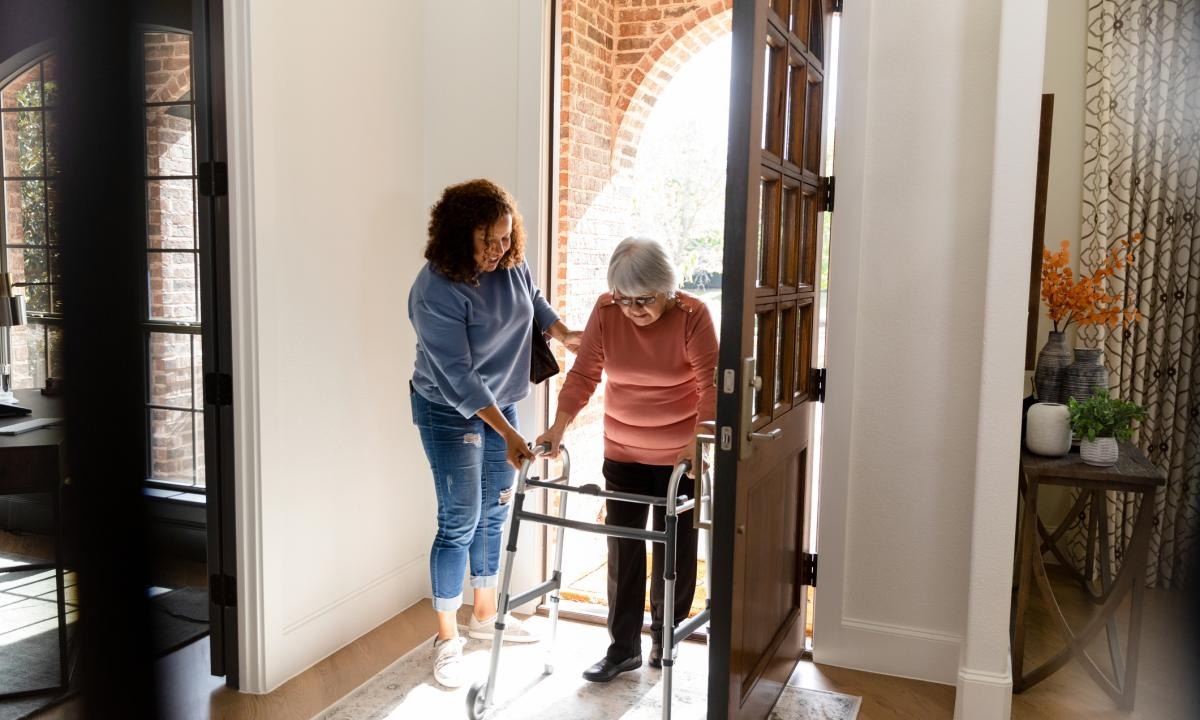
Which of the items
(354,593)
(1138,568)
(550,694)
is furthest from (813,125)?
(354,593)

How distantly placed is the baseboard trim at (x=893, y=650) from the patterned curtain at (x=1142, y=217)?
1.16 metres

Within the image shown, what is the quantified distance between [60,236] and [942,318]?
9.89ft

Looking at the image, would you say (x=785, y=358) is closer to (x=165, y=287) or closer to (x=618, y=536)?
(x=618, y=536)

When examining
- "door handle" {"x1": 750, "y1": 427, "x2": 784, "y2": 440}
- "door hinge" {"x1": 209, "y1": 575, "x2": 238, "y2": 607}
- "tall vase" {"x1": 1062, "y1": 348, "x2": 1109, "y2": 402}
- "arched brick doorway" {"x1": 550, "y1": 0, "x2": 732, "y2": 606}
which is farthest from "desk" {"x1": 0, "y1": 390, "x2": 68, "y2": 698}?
"arched brick doorway" {"x1": 550, "y1": 0, "x2": 732, "y2": 606}

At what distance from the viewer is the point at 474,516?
3.07 m

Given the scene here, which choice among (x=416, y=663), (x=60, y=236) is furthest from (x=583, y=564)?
(x=60, y=236)

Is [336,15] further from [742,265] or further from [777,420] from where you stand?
[777,420]

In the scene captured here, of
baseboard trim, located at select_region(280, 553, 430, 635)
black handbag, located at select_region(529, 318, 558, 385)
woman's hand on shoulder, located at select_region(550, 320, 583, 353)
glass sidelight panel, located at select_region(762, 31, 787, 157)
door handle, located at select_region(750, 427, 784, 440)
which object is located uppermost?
glass sidelight panel, located at select_region(762, 31, 787, 157)

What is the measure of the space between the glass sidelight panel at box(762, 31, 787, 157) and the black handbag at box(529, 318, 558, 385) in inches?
44.7

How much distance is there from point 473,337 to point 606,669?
3.93ft

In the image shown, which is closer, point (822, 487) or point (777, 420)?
point (777, 420)

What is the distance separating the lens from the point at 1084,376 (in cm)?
301

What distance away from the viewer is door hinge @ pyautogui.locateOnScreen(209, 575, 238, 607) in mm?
2854

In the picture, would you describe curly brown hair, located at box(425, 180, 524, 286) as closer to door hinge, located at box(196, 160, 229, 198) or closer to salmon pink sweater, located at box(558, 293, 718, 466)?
salmon pink sweater, located at box(558, 293, 718, 466)
